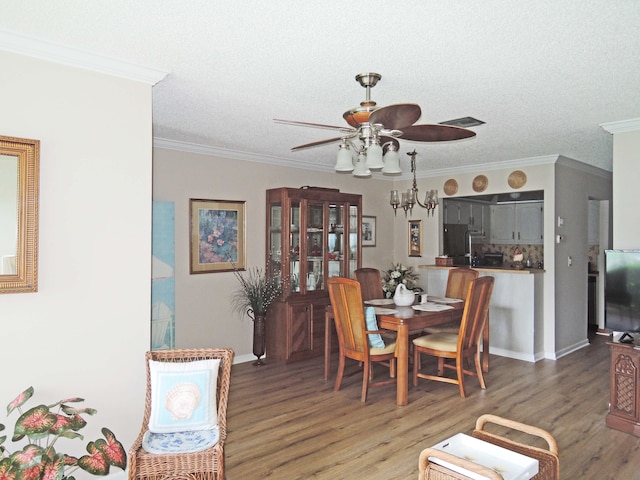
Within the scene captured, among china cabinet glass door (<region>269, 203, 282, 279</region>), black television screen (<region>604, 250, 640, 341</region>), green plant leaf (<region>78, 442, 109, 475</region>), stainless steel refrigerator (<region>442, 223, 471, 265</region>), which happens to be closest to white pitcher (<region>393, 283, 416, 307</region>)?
china cabinet glass door (<region>269, 203, 282, 279</region>)

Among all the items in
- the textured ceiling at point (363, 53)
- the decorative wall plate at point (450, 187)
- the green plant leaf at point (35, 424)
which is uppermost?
the textured ceiling at point (363, 53)

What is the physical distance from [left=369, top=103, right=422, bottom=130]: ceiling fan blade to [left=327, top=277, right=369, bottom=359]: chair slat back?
1.86 metres

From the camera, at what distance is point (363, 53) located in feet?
8.01

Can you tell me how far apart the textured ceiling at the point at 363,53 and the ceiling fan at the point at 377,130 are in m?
0.25

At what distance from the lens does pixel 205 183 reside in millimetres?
5051

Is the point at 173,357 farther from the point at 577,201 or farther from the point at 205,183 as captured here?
the point at 577,201

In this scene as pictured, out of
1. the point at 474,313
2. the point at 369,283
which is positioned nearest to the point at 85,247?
the point at 474,313

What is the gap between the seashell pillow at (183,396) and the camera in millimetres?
2373

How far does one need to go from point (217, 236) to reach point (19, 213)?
2.89 metres

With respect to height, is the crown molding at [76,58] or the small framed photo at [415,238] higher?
the crown molding at [76,58]

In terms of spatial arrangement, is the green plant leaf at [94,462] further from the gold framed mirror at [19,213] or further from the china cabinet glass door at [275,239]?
the china cabinet glass door at [275,239]

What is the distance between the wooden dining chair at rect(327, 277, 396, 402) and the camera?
4.11 m

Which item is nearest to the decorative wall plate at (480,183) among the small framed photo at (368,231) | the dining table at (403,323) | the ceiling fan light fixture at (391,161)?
the small framed photo at (368,231)

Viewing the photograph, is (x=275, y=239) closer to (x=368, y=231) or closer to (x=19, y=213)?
(x=368, y=231)
